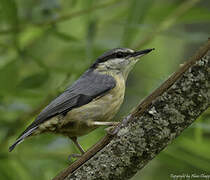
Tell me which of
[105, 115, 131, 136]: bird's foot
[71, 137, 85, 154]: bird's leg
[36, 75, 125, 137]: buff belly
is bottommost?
[71, 137, 85, 154]: bird's leg

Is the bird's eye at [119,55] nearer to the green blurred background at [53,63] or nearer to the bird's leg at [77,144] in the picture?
the green blurred background at [53,63]

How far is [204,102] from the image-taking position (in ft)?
8.07

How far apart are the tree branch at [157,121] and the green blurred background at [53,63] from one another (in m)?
1.29

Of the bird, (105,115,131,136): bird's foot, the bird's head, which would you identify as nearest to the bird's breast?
the bird

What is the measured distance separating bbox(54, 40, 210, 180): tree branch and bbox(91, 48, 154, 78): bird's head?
6.73ft

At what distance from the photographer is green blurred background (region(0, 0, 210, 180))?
4086 millimetres

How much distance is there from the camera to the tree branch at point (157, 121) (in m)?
2.46

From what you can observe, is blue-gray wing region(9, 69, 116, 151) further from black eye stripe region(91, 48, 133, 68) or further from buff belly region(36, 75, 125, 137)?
black eye stripe region(91, 48, 133, 68)

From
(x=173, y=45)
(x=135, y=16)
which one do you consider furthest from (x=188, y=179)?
(x=173, y=45)

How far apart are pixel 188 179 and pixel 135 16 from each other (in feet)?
5.32

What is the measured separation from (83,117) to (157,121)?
1.60 metres

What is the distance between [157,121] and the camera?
2.54 metres

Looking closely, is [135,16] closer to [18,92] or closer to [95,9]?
[95,9]

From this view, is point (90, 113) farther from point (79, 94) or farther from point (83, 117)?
point (79, 94)
